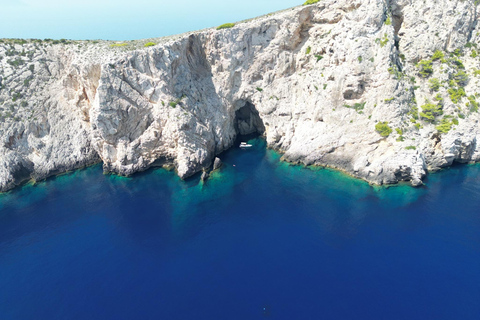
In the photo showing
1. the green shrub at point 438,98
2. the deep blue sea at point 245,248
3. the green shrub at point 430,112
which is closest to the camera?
the deep blue sea at point 245,248

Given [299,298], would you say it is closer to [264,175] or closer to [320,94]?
[264,175]

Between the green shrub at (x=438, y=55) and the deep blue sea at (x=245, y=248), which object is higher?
the green shrub at (x=438, y=55)

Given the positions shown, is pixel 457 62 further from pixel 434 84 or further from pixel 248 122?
pixel 248 122

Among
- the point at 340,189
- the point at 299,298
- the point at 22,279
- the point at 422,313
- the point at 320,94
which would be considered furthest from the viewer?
the point at 320,94

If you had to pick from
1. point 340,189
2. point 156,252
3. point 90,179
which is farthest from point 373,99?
point 90,179

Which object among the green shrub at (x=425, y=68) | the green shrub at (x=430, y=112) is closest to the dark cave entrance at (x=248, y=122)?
the green shrub at (x=430, y=112)

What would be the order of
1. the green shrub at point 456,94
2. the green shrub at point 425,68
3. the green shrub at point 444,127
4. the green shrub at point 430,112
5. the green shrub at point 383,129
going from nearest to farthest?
the green shrub at point 383,129 < the green shrub at point 444,127 < the green shrub at point 430,112 < the green shrub at point 456,94 < the green shrub at point 425,68

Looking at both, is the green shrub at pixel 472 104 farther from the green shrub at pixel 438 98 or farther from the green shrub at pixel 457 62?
the green shrub at pixel 457 62
